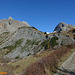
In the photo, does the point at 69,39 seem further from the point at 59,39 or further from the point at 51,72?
the point at 51,72

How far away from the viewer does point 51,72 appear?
604 centimetres

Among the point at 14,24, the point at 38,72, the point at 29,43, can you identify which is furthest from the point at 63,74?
the point at 14,24

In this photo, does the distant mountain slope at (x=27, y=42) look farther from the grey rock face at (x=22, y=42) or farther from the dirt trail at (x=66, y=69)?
the dirt trail at (x=66, y=69)

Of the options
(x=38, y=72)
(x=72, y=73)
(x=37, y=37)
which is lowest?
(x=72, y=73)

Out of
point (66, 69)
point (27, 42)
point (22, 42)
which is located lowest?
point (66, 69)

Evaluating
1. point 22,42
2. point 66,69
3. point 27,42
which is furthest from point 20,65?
point 22,42

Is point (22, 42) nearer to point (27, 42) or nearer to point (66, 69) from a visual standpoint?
point (27, 42)

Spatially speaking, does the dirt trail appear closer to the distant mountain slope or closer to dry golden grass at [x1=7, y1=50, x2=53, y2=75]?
dry golden grass at [x1=7, y1=50, x2=53, y2=75]

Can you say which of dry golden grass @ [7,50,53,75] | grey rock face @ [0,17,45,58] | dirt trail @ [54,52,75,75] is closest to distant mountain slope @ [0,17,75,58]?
grey rock face @ [0,17,45,58]

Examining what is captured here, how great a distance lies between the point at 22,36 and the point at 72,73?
6156cm

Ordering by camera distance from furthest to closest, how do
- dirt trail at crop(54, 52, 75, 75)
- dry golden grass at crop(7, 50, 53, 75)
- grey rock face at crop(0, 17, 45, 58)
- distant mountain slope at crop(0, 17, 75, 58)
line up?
1. grey rock face at crop(0, 17, 45, 58)
2. distant mountain slope at crop(0, 17, 75, 58)
3. dry golden grass at crop(7, 50, 53, 75)
4. dirt trail at crop(54, 52, 75, 75)

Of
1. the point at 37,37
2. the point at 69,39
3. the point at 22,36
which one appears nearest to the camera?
the point at 69,39

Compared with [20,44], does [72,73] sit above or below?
below

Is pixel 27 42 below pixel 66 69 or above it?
above
